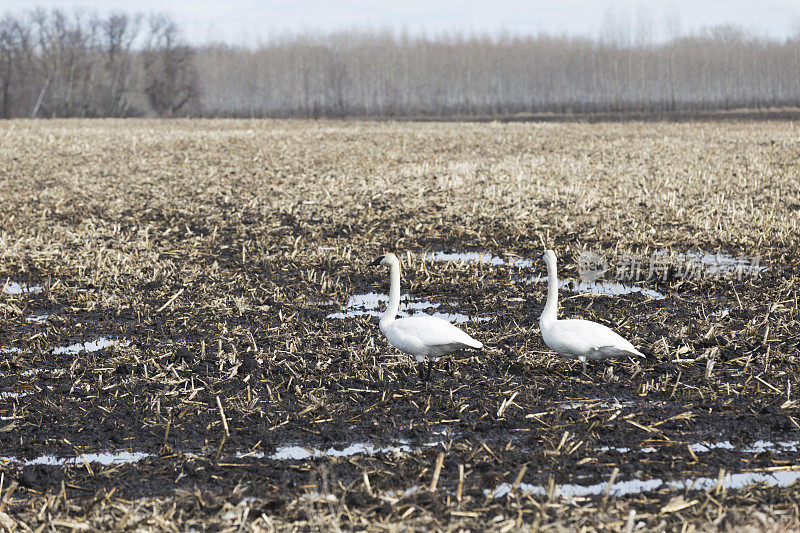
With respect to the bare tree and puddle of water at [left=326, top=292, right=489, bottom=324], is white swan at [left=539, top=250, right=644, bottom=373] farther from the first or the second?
the bare tree

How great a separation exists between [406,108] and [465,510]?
84.6 meters

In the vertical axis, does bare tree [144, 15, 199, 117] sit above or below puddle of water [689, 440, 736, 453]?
above

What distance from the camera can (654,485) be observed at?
15.4 feet

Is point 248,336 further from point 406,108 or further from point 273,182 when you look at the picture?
point 406,108

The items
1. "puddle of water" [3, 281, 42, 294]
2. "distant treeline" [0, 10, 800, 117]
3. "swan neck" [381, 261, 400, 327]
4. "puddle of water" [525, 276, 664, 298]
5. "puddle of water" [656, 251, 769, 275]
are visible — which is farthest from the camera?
"distant treeline" [0, 10, 800, 117]

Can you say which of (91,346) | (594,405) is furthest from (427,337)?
(91,346)

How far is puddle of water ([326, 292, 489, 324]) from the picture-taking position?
8914 millimetres

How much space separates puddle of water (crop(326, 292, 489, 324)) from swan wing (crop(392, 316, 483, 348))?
1896 millimetres

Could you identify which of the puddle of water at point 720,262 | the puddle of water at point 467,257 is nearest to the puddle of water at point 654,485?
the puddle of water at point 720,262

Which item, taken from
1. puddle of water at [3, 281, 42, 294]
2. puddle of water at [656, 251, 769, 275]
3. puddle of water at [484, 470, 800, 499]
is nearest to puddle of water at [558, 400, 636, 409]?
puddle of water at [484, 470, 800, 499]

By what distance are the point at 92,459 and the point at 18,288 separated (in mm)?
6007

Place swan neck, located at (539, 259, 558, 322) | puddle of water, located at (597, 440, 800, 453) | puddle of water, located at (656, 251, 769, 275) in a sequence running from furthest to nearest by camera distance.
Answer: puddle of water, located at (656, 251, 769, 275) → swan neck, located at (539, 259, 558, 322) → puddle of water, located at (597, 440, 800, 453)

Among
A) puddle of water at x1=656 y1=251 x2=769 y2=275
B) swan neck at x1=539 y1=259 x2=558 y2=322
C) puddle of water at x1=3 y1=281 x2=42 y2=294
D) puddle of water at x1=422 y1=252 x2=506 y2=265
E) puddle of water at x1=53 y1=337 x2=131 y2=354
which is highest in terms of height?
swan neck at x1=539 y1=259 x2=558 y2=322

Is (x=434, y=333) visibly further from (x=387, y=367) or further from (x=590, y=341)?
(x=590, y=341)
